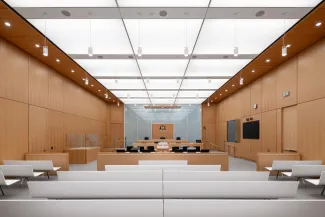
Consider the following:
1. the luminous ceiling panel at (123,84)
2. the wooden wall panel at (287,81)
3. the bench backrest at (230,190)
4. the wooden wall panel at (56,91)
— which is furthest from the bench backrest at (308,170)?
the wooden wall panel at (56,91)

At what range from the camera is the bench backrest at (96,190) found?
380 centimetres

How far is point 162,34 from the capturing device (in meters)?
6.75

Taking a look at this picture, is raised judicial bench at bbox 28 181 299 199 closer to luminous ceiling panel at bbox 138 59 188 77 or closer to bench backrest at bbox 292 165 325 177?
bench backrest at bbox 292 165 325 177

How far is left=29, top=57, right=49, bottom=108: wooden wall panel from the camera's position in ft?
27.8

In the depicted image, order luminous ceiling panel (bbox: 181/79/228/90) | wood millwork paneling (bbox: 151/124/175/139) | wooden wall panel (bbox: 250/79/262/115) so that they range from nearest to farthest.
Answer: wooden wall panel (bbox: 250/79/262/115), luminous ceiling panel (bbox: 181/79/228/90), wood millwork paneling (bbox: 151/124/175/139)

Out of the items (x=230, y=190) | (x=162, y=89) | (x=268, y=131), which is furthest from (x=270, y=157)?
(x=162, y=89)

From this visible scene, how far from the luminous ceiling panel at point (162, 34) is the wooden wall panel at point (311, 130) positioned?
4.38 metres

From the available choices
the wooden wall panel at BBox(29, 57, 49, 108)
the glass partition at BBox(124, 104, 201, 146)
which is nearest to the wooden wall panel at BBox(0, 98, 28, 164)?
the wooden wall panel at BBox(29, 57, 49, 108)

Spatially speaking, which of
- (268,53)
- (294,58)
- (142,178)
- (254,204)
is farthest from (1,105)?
(294,58)

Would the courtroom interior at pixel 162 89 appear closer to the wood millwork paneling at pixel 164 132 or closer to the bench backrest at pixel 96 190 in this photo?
the bench backrest at pixel 96 190

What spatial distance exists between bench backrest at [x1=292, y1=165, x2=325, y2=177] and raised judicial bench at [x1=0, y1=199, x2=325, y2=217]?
3.50 m

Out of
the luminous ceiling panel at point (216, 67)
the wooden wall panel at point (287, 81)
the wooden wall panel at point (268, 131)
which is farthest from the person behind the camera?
the wooden wall panel at point (268, 131)

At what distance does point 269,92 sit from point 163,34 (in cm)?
627

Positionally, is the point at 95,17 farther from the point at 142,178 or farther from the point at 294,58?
the point at 294,58
